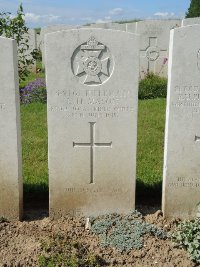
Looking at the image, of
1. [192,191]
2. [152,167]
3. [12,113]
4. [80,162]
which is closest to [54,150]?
[80,162]

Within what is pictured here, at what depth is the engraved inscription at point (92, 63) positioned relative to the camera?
379cm

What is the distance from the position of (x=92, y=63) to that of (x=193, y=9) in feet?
72.8

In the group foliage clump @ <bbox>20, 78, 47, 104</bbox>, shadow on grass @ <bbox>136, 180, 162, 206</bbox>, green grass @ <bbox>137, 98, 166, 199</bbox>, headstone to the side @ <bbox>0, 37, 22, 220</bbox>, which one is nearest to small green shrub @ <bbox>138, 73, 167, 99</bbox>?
green grass @ <bbox>137, 98, 166, 199</bbox>

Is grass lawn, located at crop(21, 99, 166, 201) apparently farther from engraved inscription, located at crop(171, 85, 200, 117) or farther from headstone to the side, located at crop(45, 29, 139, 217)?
engraved inscription, located at crop(171, 85, 200, 117)

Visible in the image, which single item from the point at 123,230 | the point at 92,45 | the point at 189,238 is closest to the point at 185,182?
the point at 189,238

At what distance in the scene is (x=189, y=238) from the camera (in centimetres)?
361

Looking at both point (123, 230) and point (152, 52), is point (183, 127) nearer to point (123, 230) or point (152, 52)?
point (123, 230)

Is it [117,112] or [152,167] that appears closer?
[117,112]

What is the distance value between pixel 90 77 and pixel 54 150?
0.82m

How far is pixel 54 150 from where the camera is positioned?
402 centimetres

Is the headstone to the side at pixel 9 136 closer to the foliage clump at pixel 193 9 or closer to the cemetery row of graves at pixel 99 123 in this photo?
the cemetery row of graves at pixel 99 123

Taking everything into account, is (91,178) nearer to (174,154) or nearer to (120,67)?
(174,154)

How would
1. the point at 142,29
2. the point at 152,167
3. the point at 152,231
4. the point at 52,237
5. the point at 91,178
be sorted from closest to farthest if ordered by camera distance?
1. the point at 52,237
2. the point at 152,231
3. the point at 91,178
4. the point at 152,167
5. the point at 142,29

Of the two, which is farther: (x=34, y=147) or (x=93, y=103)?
(x=34, y=147)
